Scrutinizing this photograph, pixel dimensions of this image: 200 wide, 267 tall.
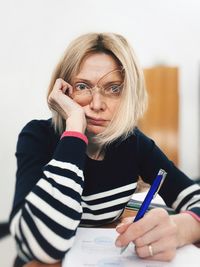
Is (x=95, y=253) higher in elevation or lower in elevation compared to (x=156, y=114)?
higher

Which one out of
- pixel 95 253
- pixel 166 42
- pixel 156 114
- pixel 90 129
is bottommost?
pixel 156 114

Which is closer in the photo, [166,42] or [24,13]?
[24,13]

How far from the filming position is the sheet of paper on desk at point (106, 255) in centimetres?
33

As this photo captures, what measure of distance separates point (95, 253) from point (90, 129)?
0.61ft

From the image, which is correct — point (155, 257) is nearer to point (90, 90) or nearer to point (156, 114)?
point (90, 90)

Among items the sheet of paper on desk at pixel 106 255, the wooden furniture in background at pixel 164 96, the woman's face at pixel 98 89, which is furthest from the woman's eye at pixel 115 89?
the wooden furniture in background at pixel 164 96

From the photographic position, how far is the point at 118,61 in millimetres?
479

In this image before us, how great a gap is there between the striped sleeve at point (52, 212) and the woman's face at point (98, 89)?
0.09m

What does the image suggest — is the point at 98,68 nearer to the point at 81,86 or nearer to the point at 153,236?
the point at 81,86

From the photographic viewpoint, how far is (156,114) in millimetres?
1412

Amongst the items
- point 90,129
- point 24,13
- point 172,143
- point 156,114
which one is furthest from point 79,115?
point 156,114

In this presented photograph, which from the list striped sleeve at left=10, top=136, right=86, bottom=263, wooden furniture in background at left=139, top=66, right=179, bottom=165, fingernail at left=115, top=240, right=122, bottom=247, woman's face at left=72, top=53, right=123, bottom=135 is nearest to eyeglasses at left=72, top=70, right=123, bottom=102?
woman's face at left=72, top=53, right=123, bottom=135

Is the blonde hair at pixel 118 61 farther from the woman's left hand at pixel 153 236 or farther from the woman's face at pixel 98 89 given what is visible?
the woman's left hand at pixel 153 236

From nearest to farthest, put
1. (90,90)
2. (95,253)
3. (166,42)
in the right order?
(95,253)
(90,90)
(166,42)
